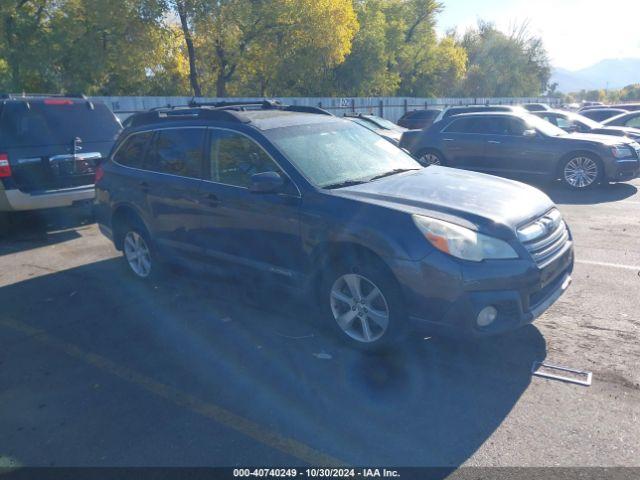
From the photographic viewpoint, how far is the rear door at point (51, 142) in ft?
26.5

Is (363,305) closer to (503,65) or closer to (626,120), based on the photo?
(626,120)

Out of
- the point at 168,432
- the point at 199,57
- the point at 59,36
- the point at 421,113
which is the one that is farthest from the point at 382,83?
the point at 168,432

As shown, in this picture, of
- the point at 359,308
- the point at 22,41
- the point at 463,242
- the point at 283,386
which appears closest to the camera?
the point at 463,242

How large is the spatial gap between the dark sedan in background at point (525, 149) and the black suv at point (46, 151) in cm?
711

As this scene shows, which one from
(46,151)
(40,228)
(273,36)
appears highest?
(273,36)

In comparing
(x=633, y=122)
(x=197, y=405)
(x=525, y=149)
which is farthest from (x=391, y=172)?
(x=633, y=122)

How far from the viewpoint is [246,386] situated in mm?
3947

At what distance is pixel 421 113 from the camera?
79.5 ft

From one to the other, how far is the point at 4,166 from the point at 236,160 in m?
4.71

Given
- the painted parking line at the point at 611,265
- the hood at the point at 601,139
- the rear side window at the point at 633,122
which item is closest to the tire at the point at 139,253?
the painted parking line at the point at 611,265

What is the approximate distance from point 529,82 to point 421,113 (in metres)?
42.8

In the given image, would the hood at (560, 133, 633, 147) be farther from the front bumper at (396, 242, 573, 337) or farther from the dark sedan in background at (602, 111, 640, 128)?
the front bumper at (396, 242, 573, 337)

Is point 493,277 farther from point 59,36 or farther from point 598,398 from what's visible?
point 59,36

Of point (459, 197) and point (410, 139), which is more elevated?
point (459, 197)
